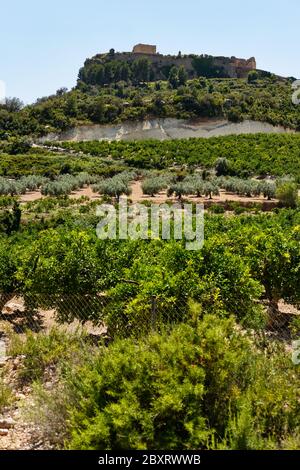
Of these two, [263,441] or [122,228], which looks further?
[122,228]

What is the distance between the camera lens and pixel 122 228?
1402 centimetres

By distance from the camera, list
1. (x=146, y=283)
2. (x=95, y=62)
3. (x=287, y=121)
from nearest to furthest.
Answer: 1. (x=146, y=283)
2. (x=287, y=121)
3. (x=95, y=62)

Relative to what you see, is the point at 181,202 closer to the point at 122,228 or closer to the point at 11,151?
the point at 122,228

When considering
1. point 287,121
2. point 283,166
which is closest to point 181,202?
point 283,166

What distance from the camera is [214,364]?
579 centimetres

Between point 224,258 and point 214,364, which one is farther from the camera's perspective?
point 224,258

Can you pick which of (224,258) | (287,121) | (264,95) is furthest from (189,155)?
(224,258)

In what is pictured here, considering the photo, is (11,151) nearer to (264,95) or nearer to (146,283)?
(264,95)

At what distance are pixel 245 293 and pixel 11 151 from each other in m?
54.2

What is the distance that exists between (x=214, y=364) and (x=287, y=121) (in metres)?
73.1

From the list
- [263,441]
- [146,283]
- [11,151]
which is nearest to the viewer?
[263,441]

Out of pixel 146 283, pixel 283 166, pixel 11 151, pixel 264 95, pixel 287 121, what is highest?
pixel 264 95

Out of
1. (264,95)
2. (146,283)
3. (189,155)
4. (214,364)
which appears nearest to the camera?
(214,364)
